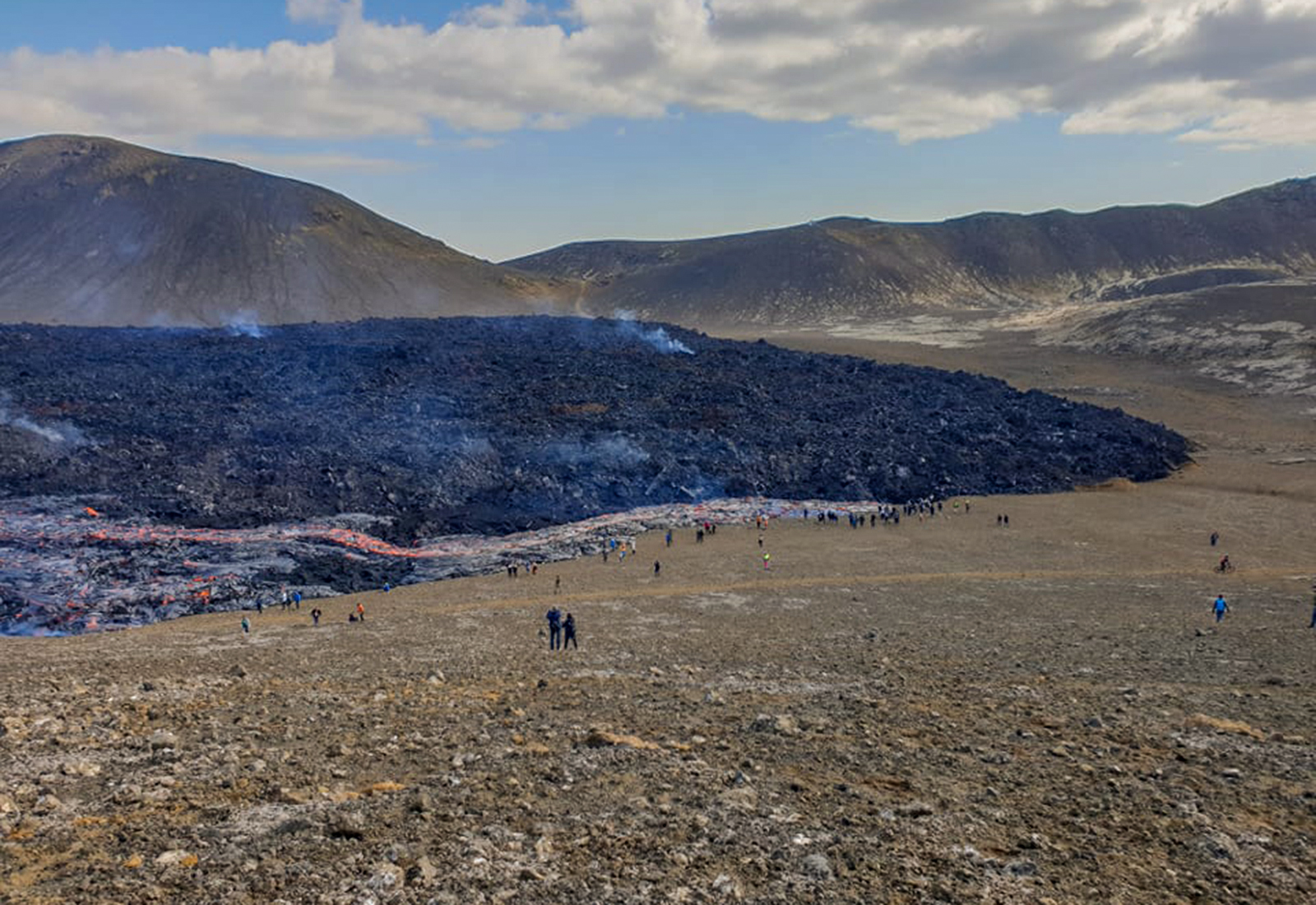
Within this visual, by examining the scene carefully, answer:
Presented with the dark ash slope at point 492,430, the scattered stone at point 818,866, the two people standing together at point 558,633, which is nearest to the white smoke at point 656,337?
the dark ash slope at point 492,430

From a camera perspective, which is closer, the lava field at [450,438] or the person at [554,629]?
the person at [554,629]

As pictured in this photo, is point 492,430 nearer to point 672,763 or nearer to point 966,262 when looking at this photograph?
point 672,763

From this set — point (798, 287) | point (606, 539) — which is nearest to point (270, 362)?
point (606, 539)

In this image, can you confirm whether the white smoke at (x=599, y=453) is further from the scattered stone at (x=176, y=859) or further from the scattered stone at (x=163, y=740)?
the scattered stone at (x=176, y=859)

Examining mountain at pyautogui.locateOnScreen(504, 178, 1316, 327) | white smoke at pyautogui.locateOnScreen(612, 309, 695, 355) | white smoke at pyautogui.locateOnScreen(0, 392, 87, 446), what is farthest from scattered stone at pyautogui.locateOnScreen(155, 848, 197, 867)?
mountain at pyautogui.locateOnScreen(504, 178, 1316, 327)

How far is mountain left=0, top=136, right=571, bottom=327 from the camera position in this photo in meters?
118

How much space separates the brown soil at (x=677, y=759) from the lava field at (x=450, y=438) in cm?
1678

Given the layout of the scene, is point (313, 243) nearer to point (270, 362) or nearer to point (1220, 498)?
point (270, 362)

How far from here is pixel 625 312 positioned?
16238cm

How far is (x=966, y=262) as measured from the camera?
7229 inches

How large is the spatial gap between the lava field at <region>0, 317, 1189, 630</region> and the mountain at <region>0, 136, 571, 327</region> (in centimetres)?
4682

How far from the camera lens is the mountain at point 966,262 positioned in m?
163

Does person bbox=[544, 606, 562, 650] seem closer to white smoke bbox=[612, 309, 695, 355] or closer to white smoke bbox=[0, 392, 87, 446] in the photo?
white smoke bbox=[0, 392, 87, 446]

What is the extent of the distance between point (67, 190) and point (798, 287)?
121891mm
